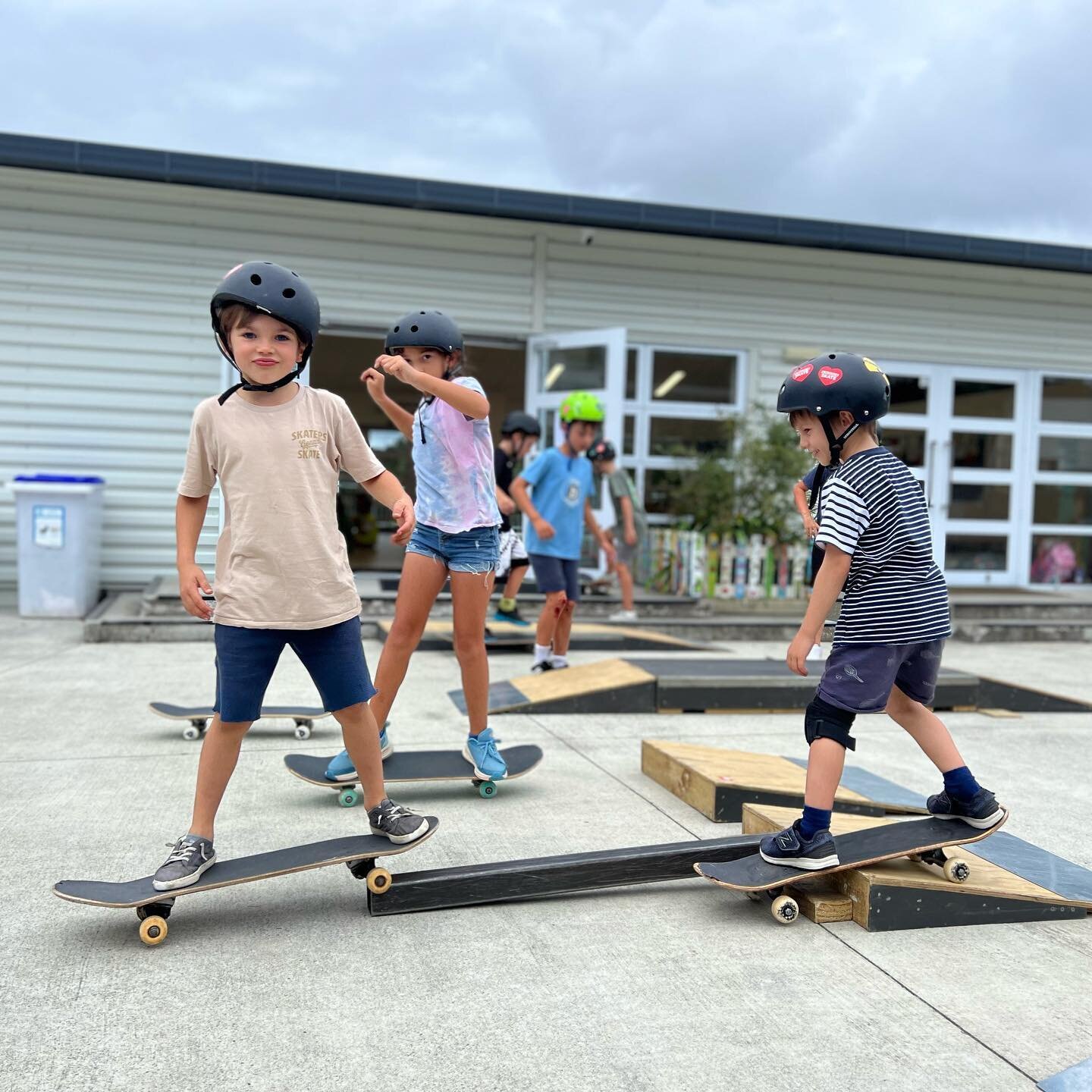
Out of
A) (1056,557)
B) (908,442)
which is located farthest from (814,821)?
(1056,557)

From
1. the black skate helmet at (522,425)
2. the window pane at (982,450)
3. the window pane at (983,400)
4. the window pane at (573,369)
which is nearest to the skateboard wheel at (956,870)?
the black skate helmet at (522,425)

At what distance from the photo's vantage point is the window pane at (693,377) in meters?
13.2

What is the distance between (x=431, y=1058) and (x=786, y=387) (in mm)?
2176

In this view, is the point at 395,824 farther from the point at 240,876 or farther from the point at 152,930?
the point at 152,930

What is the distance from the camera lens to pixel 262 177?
10.9m

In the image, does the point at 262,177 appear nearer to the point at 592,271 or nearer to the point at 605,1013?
the point at 592,271

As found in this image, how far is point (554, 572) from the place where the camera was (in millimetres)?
6949

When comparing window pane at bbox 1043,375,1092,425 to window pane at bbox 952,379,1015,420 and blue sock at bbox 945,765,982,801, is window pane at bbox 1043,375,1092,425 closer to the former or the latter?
window pane at bbox 952,379,1015,420

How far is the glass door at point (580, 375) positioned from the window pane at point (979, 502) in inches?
215

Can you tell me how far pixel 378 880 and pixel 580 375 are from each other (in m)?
9.53

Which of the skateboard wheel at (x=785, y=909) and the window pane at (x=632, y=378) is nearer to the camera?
the skateboard wheel at (x=785, y=909)

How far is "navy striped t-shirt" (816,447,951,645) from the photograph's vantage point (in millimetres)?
3150

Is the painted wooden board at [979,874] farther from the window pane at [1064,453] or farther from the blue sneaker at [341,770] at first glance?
the window pane at [1064,453]

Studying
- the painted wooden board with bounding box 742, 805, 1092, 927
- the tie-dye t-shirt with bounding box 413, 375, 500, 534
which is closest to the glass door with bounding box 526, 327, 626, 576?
the tie-dye t-shirt with bounding box 413, 375, 500, 534
